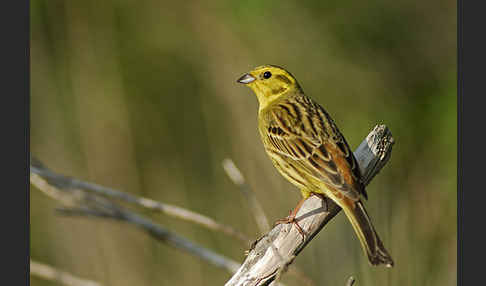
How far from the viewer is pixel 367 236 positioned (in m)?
3.08

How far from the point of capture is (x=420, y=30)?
6.04m

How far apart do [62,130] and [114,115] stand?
1.67 ft

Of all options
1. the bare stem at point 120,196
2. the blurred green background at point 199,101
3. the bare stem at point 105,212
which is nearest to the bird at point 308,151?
the bare stem at point 120,196

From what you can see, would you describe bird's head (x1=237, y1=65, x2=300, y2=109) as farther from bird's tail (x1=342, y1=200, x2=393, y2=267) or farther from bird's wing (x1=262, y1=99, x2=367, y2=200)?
bird's tail (x1=342, y1=200, x2=393, y2=267)

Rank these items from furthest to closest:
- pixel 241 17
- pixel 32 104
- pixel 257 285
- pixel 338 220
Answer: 1. pixel 241 17
2. pixel 32 104
3. pixel 338 220
4. pixel 257 285

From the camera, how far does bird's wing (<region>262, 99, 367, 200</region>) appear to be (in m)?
3.24

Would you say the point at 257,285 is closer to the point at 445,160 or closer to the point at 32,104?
the point at 445,160

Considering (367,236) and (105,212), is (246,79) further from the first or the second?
(367,236)

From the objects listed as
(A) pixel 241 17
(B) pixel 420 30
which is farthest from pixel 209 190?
(B) pixel 420 30

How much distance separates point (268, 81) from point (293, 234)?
150cm

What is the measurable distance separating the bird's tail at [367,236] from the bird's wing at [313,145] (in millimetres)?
69

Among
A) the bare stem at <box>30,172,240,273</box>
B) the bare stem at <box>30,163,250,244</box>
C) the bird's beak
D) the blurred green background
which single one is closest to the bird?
the bird's beak

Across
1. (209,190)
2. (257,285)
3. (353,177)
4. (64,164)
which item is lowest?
(209,190)

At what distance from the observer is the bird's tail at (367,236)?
3014 millimetres
